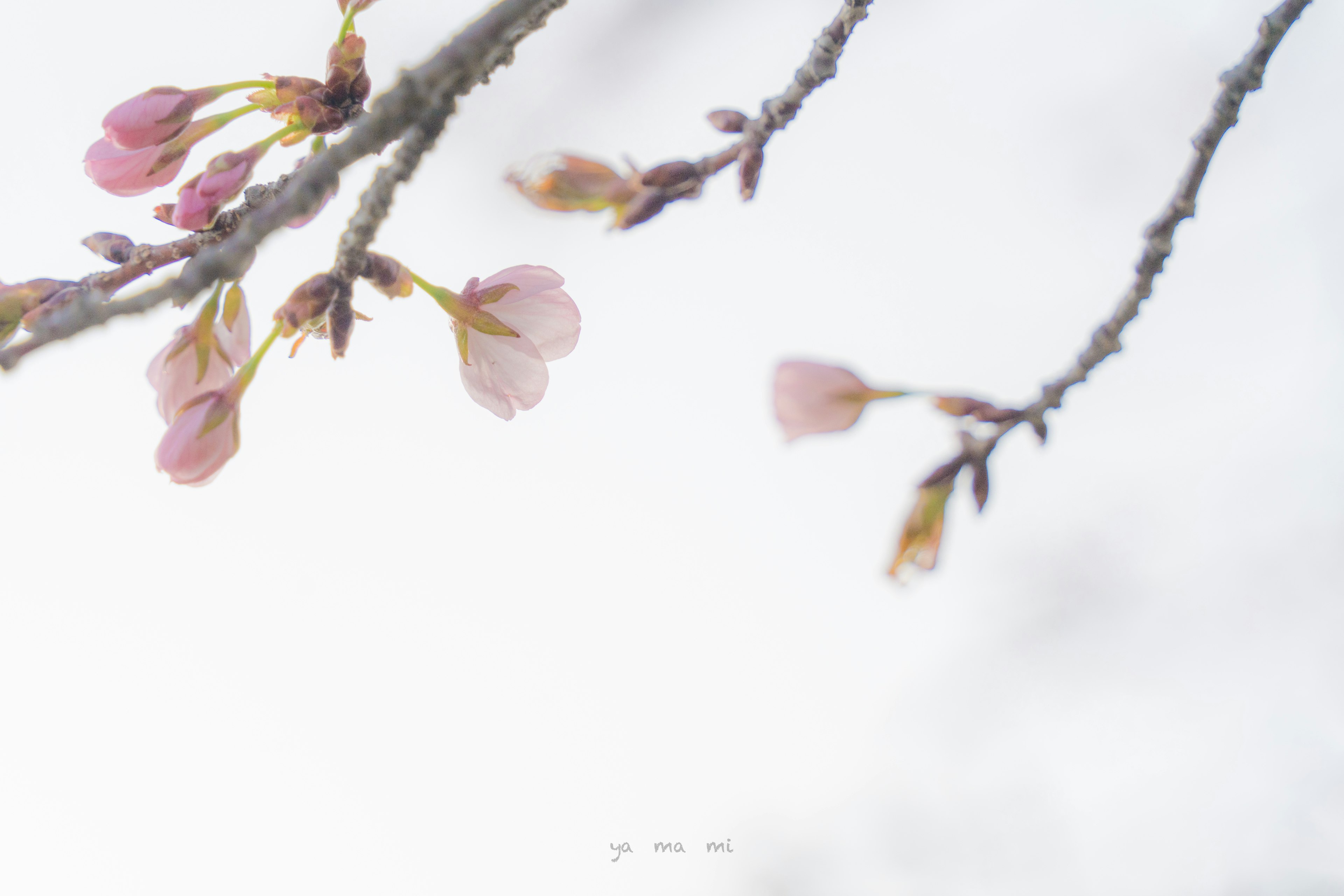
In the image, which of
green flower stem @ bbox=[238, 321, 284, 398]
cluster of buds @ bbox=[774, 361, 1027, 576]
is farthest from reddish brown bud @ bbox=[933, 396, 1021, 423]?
green flower stem @ bbox=[238, 321, 284, 398]

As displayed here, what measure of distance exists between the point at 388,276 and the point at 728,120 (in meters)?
0.14

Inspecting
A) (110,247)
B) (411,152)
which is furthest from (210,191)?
(411,152)

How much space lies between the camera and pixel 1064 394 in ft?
0.87

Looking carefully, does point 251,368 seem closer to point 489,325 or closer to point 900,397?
point 489,325

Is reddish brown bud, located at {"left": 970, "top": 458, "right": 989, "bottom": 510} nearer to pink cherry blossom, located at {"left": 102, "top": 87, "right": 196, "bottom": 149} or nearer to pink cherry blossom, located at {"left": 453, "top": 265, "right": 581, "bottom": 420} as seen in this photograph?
pink cherry blossom, located at {"left": 453, "top": 265, "right": 581, "bottom": 420}

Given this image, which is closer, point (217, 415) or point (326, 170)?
point (326, 170)

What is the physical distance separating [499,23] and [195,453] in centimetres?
20

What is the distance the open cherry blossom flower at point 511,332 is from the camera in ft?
1.12

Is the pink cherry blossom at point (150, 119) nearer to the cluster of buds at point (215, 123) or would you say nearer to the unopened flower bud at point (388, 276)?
the cluster of buds at point (215, 123)

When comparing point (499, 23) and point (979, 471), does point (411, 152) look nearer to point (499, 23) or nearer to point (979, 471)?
point (499, 23)

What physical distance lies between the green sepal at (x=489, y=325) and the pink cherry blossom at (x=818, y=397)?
0.42 feet

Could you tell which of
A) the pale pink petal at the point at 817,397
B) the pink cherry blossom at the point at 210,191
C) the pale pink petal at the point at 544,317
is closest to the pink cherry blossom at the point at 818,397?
the pale pink petal at the point at 817,397

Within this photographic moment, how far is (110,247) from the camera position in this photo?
0.90 feet

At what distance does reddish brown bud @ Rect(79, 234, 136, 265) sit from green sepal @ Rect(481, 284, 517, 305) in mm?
129
